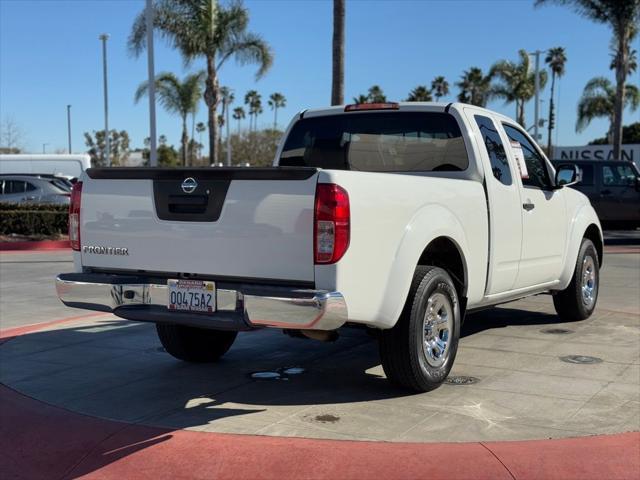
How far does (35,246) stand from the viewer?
1991cm

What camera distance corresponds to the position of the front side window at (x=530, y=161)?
280 inches

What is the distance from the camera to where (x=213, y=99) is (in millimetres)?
29656

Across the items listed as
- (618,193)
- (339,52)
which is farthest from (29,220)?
(618,193)

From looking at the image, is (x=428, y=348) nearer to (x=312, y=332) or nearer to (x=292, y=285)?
(x=312, y=332)

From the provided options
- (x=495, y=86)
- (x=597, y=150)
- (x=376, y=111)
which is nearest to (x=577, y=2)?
(x=597, y=150)

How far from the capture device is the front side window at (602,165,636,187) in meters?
20.0

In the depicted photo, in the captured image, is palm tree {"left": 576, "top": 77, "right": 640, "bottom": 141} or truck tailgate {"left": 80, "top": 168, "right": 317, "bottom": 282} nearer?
truck tailgate {"left": 80, "top": 168, "right": 317, "bottom": 282}

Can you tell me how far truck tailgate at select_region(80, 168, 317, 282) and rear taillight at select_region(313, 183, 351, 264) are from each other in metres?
0.04

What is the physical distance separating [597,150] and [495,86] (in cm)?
1097

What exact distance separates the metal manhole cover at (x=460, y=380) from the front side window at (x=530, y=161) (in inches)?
77.3

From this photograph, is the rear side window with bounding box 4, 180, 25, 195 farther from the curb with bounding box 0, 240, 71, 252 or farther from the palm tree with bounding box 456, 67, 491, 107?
the palm tree with bounding box 456, 67, 491, 107

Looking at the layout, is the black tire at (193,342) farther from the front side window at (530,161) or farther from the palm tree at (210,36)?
the palm tree at (210,36)

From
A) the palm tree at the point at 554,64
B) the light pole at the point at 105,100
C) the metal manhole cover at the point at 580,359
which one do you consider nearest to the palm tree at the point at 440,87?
the palm tree at the point at 554,64

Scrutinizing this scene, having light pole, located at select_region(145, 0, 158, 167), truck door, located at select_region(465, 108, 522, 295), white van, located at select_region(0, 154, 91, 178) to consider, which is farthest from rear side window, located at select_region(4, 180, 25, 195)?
truck door, located at select_region(465, 108, 522, 295)
